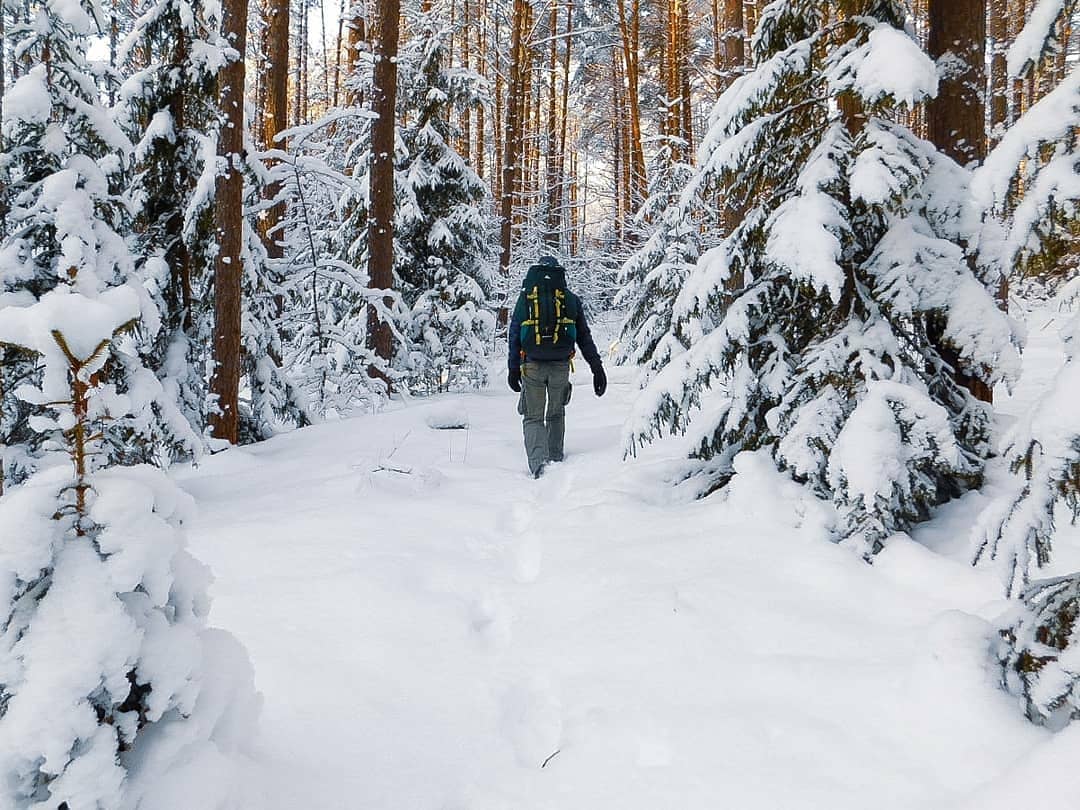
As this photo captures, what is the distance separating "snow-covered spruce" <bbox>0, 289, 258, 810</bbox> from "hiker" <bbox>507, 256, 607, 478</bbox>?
5043 millimetres

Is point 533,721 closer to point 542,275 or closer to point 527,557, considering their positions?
point 527,557

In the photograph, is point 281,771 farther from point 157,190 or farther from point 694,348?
point 157,190

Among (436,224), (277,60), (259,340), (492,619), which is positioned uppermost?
(277,60)

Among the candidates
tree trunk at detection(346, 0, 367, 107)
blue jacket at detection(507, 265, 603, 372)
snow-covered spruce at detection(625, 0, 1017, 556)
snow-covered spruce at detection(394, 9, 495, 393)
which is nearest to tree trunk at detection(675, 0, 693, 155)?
snow-covered spruce at detection(394, 9, 495, 393)

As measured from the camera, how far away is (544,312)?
687 centimetres

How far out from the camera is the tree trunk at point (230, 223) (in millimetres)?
7246

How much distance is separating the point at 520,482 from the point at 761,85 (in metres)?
3.80

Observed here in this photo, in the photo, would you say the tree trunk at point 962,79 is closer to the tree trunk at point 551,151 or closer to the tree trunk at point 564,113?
the tree trunk at point 564,113

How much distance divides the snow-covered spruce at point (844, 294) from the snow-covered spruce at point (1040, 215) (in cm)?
138

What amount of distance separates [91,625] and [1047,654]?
276 centimetres

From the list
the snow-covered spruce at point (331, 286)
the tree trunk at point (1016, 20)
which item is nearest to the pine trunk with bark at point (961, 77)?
the snow-covered spruce at point (331, 286)

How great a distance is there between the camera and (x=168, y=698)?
1.70 meters

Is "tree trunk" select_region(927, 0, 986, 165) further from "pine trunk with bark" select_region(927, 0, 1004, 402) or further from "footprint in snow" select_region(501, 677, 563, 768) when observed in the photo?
"footprint in snow" select_region(501, 677, 563, 768)

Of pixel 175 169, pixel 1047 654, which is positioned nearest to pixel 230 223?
pixel 175 169
